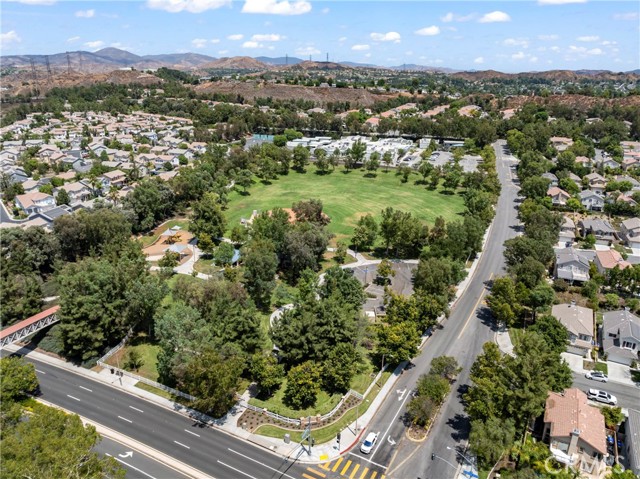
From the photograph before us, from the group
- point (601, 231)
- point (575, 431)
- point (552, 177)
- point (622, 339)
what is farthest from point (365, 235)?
point (552, 177)

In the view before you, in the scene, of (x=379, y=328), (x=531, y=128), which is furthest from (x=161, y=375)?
(x=531, y=128)

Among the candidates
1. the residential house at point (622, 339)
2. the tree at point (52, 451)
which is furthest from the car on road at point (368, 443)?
the residential house at point (622, 339)

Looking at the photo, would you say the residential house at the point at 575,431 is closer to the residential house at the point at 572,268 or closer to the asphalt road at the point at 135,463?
the residential house at the point at 572,268

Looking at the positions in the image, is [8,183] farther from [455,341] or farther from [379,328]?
[455,341]

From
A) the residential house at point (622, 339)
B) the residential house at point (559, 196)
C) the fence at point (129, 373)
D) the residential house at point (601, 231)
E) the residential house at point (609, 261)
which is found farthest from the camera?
the residential house at point (559, 196)

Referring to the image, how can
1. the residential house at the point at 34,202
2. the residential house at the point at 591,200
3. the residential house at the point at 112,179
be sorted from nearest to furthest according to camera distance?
1. the residential house at the point at 34,202
2. the residential house at the point at 591,200
3. the residential house at the point at 112,179

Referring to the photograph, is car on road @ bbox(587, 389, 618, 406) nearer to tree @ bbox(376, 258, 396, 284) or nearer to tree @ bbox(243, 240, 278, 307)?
tree @ bbox(376, 258, 396, 284)
